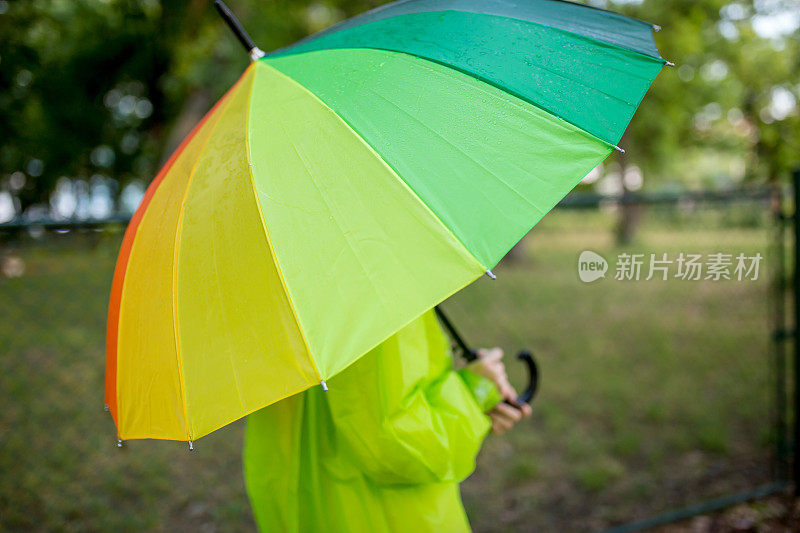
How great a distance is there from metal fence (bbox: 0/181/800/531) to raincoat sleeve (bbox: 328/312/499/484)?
2.14 meters

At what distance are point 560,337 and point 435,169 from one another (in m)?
6.39

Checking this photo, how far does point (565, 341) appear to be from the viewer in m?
7.18

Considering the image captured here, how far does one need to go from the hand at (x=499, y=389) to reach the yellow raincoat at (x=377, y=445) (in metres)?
0.05

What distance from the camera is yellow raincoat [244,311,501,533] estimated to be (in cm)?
149

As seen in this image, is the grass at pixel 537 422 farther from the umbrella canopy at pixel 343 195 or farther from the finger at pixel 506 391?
the umbrella canopy at pixel 343 195

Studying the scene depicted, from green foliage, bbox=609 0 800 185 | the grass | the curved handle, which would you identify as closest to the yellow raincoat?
the curved handle

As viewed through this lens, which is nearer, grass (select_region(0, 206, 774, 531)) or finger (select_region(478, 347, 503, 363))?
finger (select_region(478, 347, 503, 363))

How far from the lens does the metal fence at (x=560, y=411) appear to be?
380cm

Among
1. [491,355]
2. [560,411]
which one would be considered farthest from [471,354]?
[560,411]

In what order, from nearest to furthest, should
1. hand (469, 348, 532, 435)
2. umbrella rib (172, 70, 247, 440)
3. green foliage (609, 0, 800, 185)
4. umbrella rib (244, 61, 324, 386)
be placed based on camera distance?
umbrella rib (244, 61, 324, 386)
umbrella rib (172, 70, 247, 440)
hand (469, 348, 532, 435)
green foliage (609, 0, 800, 185)

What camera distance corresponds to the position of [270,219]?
1279mm

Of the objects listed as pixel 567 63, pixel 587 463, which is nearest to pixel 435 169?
pixel 567 63

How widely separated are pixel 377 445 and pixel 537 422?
13.3 ft

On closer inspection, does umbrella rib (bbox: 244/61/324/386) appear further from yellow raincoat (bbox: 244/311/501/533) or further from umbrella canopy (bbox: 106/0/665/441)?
yellow raincoat (bbox: 244/311/501/533)
